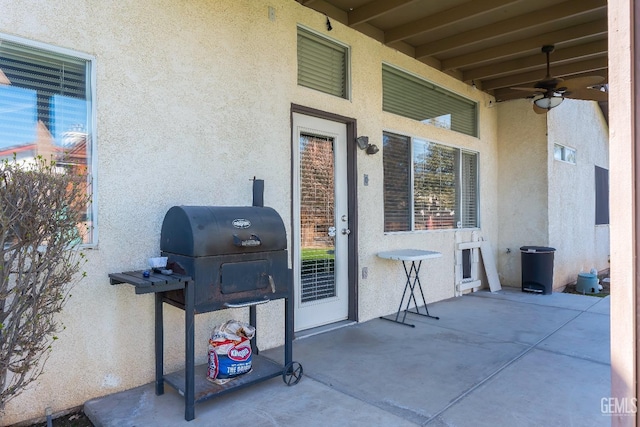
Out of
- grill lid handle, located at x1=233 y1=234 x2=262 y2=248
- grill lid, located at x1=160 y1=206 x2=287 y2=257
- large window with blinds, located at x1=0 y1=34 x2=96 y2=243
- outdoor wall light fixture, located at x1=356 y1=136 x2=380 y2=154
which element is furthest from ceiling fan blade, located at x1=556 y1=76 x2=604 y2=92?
large window with blinds, located at x1=0 y1=34 x2=96 y2=243

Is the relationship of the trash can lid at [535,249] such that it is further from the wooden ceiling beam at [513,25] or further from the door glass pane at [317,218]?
the door glass pane at [317,218]

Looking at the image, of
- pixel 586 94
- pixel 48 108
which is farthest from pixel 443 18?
pixel 48 108

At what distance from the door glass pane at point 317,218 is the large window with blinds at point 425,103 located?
4.13 ft

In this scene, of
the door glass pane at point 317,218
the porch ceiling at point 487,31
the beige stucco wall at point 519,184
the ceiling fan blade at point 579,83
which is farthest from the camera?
the beige stucco wall at point 519,184

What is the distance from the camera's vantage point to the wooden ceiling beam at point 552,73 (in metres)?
5.71

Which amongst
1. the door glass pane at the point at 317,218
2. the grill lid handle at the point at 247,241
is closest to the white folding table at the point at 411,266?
the door glass pane at the point at 317,218

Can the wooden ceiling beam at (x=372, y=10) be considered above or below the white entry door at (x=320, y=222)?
above

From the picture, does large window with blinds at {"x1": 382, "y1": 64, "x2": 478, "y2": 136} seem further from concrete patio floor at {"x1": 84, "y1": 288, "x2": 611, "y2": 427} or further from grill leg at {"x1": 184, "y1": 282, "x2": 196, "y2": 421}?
grill leg at {"x1": 184, "y1": 282, "x2": 196, "y2": 421}

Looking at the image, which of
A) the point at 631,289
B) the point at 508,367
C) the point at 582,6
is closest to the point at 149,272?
the point at 631,289

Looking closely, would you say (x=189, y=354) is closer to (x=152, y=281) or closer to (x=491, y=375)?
(x=152, y=281)

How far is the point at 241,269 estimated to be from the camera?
8.64 ft

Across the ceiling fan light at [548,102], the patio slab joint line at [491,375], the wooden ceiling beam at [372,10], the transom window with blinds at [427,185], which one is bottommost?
the patio slab joint line at [491,375]

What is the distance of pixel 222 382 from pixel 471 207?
522 centimetres

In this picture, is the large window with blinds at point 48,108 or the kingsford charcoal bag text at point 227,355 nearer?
the large window with blinds at point 48,108
